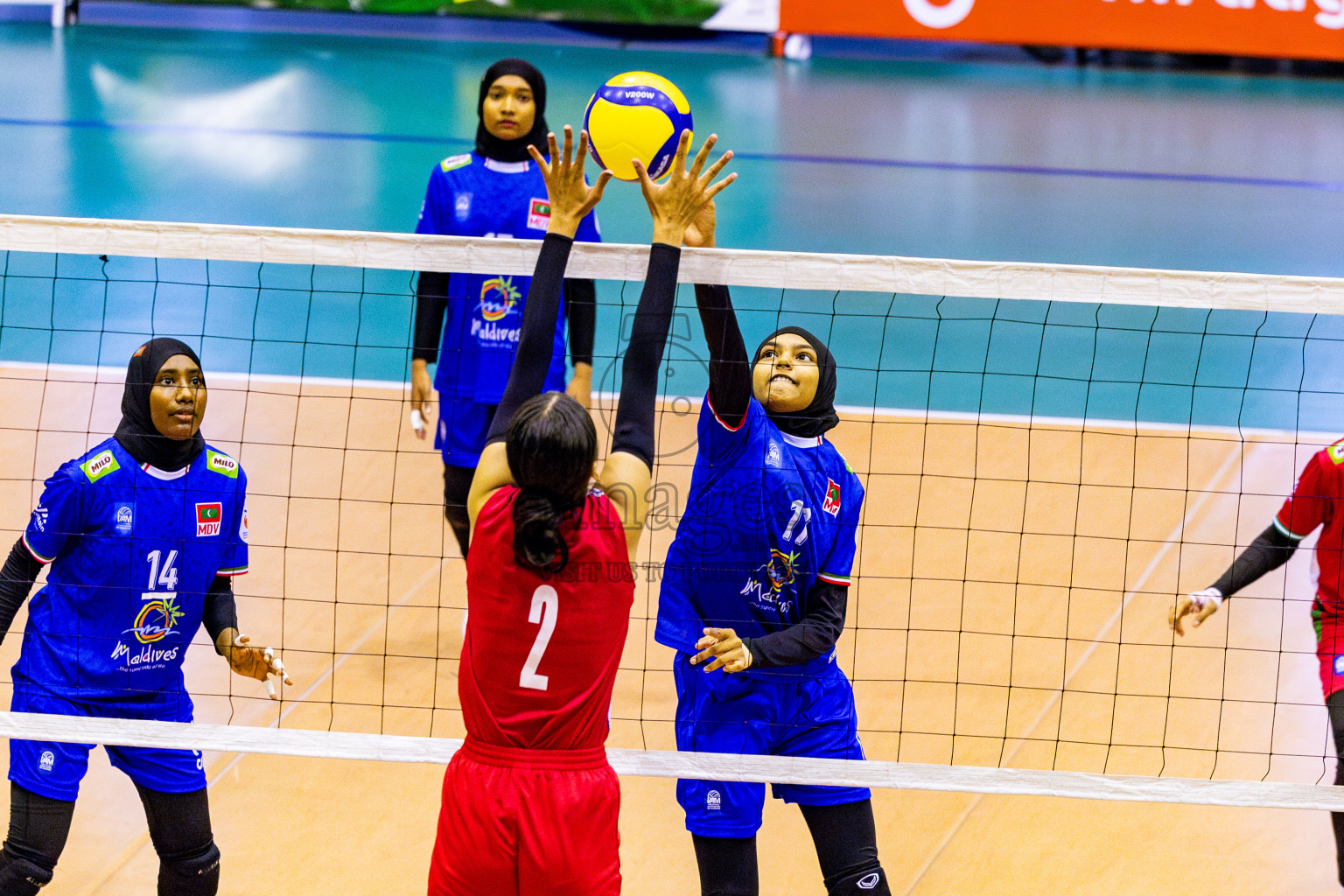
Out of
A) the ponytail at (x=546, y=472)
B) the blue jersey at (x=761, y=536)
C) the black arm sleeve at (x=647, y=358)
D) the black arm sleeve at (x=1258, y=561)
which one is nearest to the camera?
the ponytail at (x=546, y=472)

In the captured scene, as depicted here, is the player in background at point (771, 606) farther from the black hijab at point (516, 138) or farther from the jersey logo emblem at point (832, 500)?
the black hijab at point (516, 138)

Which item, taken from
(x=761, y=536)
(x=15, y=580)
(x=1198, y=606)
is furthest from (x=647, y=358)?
(x=1198, y=606)

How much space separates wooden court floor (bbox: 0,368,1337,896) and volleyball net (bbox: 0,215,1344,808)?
2 centimetres

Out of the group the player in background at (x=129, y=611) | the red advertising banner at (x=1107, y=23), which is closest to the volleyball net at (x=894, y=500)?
the player in background at (x=129, y=611)

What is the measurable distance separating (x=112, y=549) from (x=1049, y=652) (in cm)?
374

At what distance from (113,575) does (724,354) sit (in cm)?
177

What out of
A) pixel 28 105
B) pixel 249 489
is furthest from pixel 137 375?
pixel 28 105

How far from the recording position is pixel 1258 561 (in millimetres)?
4254

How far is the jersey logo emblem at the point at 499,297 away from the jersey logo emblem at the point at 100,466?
1.94m

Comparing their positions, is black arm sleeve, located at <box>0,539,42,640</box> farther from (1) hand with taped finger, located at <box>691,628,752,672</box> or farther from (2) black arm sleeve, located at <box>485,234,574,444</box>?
(1) hand with taped finger, located at <box>691,628,752,672</box>

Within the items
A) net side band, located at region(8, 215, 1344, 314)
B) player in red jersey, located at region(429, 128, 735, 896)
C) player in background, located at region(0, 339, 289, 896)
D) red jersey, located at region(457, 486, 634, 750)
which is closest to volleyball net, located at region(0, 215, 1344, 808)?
net side band, located at region(8, 215, 1344, 314)

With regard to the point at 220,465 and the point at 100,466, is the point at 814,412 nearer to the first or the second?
the point at 220,465

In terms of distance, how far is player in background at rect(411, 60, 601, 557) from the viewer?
Result: 5434 millimetres

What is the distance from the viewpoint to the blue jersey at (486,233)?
545cm
